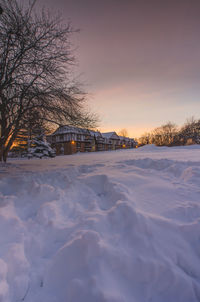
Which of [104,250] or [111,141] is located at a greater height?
[111,141]

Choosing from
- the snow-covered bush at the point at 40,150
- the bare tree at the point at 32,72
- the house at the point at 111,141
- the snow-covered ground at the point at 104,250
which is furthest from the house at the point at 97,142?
the snow-covered ground at the point at 104,250

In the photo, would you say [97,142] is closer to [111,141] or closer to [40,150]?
[111,141]

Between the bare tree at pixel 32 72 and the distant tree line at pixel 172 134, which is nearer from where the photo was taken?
the bare tree at pixel 32 72

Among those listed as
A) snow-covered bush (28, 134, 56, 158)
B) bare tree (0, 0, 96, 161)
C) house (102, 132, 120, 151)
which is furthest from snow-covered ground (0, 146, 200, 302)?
house (102, 132, 120, 151)

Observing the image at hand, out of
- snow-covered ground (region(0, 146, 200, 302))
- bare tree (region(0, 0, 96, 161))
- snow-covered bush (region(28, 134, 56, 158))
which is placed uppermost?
bare tree (region(0, 0, 96, 161))

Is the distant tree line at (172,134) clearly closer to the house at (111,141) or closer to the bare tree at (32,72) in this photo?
the house at (111,141)

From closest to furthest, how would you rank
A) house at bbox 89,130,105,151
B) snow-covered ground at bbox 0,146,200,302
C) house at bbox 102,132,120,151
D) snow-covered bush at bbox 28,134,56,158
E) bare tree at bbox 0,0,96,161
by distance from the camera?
snow-covered ground at bbox 0,146,200,302 → bare tree at bbox 0,0,96,161 → snow-covered bush at bbox 28,134,56,158 → house at bbox 89,130,105,151 → house at bbox 102,132,120,151

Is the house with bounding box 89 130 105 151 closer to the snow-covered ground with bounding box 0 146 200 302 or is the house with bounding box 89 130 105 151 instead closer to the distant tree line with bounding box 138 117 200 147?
the distant tree line with bounding box 138 117 200 147

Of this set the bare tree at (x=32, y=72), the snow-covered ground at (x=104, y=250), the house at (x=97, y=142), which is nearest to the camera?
the snow-covered ground at (x=104, y=250)

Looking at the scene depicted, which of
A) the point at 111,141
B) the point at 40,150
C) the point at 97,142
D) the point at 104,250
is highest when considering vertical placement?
the point at 111,141

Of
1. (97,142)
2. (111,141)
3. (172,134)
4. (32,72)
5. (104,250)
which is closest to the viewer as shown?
(104,250)

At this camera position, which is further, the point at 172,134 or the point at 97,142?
the point at 172,134

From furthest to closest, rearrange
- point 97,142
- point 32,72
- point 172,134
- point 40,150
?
point 172,134 < point 97,142 < point 40,150 < point 32,72

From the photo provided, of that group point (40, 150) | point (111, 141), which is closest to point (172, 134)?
point (111, 141)
